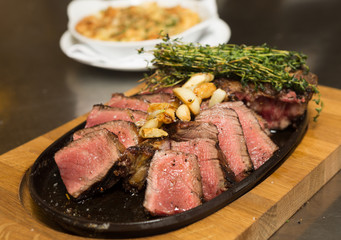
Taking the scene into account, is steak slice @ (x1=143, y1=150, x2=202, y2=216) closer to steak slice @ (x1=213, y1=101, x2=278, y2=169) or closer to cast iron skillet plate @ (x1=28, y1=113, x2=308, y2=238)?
cast iron skillet plate @ (x1=28, y1=113, x2=308, y2=238)

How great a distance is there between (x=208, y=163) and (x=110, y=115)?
71cm

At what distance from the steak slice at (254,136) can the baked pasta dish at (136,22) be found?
167 cm

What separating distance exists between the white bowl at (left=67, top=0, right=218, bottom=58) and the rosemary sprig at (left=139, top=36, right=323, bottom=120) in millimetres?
667

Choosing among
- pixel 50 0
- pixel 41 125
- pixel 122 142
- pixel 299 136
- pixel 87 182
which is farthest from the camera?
→ pixel 50 0

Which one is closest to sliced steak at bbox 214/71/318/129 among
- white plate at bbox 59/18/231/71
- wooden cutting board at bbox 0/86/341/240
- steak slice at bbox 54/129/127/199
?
wooden cutting board at bbox 0/86/341/240

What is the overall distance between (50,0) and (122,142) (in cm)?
537

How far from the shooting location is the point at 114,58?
3953 mm

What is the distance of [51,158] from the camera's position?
94.0 inches

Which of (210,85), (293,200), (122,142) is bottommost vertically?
(293,200)

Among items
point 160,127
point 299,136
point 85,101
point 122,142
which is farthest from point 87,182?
point 85,101

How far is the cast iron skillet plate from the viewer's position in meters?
1.80

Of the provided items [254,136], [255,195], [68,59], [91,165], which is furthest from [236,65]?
[68,59]

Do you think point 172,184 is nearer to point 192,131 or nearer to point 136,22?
point 192,131

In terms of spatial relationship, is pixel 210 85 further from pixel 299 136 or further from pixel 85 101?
pixel 85 101
